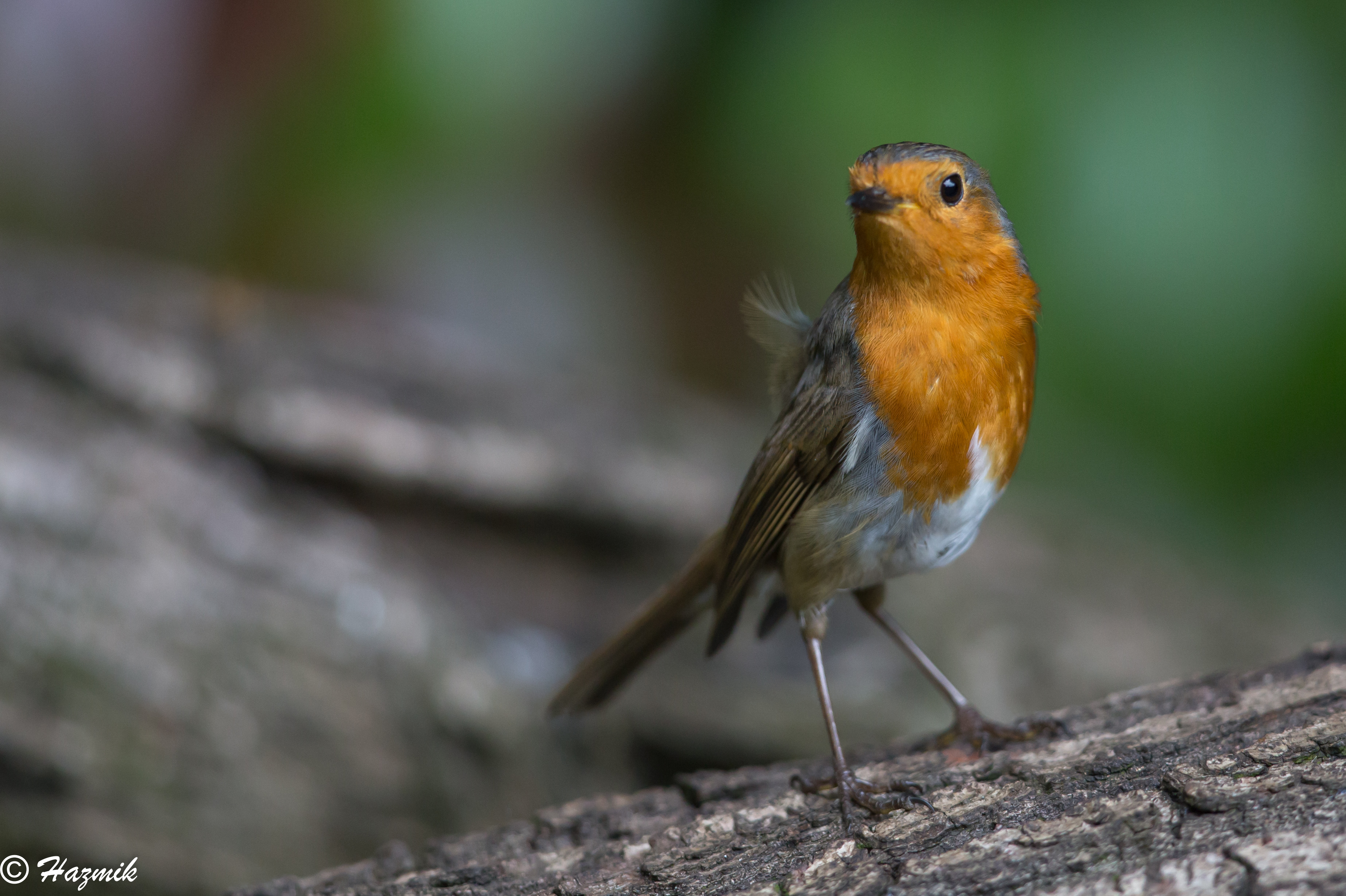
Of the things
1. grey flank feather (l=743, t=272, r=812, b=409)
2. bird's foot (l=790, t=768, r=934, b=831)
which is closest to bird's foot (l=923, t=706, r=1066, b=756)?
bird's foot (l=790, t=768, r=934, b=831)

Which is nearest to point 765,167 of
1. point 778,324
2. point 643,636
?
point 778,324

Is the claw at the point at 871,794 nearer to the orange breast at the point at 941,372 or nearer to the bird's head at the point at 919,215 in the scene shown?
the orange breast at the point at 941,372

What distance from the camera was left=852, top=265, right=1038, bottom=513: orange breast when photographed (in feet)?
7.73

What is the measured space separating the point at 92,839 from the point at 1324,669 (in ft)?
10.8

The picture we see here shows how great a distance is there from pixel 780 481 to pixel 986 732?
0.79 m

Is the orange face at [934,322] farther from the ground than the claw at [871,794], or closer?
farther from the ground

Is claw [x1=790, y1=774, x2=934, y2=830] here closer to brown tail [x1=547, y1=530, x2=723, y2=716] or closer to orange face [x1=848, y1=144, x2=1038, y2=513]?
orange face [x1=848, y1=144, x2=1038, y2=513]

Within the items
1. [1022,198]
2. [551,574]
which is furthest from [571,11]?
[551,574]

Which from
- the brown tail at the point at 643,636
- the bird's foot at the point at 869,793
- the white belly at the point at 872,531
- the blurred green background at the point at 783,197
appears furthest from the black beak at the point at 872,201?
the blurred green background at the point at 783,197

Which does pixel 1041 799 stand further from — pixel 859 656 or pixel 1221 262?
pixel 1221 262

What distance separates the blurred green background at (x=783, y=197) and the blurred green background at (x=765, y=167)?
14 mm

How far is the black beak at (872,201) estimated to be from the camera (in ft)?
7.40

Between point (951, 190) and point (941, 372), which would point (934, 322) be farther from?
point (951, 190)

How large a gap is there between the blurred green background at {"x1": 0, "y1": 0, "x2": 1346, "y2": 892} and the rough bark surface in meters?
1.23
